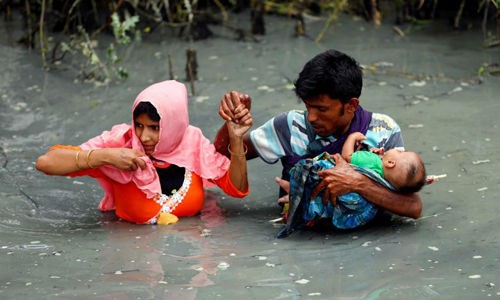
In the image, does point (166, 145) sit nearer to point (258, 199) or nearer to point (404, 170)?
point (258, 199)

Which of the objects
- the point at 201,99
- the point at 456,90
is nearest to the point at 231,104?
the point at 201,99

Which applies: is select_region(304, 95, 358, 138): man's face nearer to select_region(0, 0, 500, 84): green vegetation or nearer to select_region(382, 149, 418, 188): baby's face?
select_region(382, 149, 418, 188): baby's face

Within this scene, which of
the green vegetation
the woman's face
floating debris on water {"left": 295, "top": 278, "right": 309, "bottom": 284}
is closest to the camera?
floating debris on water {"left": 295, "top": 278, "right": 309, "bottom": 284}

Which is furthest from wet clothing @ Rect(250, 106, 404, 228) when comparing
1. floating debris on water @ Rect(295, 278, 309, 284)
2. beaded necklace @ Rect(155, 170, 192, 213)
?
floating debris on water @ Rect(295, 278, 309, 284)

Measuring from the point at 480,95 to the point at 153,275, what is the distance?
371 centimetres

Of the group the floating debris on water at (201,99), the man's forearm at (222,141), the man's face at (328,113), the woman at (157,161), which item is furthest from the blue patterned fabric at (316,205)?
the floating debris on water at (201,99)

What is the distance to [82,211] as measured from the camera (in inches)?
218

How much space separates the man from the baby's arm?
0.05m

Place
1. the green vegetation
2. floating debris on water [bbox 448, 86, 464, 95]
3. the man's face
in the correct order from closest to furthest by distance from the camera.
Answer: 1. the man's face
2. floating debris on water [bbox 448, 86, 464, 95]
3. the green vegetation

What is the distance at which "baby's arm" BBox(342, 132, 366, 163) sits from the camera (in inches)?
189

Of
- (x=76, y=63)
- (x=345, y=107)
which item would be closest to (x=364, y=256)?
(x=345, y=107)

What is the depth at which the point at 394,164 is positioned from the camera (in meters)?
4.65

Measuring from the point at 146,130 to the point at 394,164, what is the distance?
1.36m

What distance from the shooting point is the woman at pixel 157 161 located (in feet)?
16.4
